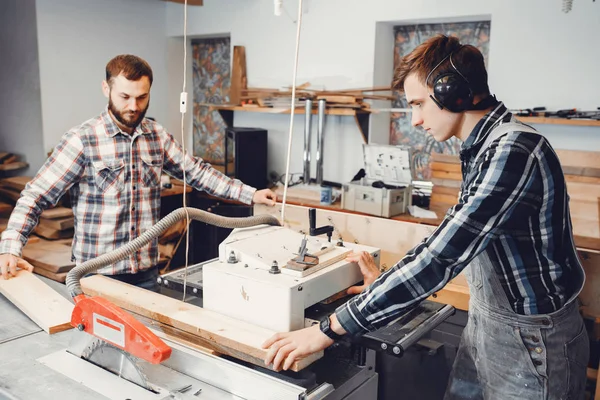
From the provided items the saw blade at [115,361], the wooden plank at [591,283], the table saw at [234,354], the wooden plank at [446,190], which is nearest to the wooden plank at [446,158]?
the wooden plank at [446,190]

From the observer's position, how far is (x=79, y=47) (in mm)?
4113

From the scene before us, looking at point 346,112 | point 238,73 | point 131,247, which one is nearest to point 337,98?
point 346,112

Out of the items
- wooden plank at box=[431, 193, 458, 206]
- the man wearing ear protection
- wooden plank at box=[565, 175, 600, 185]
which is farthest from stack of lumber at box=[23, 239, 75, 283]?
wooden plank at box=[565, 175, 600, 185]

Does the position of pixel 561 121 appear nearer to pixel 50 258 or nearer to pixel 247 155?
pixel 247 155

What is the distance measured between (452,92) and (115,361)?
0.95 meters

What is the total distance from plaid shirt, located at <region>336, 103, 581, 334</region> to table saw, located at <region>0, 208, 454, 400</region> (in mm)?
120

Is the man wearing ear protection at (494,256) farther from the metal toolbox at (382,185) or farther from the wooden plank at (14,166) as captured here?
the wooden plank at (14,166)

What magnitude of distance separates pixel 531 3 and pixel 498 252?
246cm

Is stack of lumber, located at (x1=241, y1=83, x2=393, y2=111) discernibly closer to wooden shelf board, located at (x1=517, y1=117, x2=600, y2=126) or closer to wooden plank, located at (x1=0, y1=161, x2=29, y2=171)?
wooden shelf board, located at (x1=517, y1=117, x2=600, y2=126)

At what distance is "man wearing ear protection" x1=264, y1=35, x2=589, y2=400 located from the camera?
1105 millimetres

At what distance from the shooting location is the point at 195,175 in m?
2.35

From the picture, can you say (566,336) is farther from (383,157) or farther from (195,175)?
(383,157)

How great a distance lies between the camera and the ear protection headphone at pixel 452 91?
1197 millimetres

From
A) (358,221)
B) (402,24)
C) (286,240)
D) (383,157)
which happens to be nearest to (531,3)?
(402,24)
